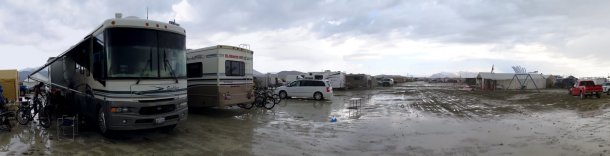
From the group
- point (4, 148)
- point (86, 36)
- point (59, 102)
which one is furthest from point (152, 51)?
point (59, 102)

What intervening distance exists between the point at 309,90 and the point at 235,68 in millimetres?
11055

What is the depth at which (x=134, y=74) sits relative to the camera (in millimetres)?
8508

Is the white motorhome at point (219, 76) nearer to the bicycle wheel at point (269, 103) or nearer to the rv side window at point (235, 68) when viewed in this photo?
the rv side window at point (235, 68)

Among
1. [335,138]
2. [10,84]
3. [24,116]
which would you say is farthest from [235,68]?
[10,84]

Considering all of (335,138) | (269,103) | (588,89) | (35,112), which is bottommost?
(335,138)

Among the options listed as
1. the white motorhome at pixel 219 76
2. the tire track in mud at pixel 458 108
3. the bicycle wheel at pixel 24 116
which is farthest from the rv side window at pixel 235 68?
the tire track in mud at pixel 458 108

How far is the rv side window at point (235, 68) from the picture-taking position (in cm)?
1398

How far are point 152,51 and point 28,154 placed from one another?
3069 mm

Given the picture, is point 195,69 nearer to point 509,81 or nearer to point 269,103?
point 269,103

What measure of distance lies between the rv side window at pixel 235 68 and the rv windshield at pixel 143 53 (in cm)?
457

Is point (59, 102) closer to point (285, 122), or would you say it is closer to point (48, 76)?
point (48, 76)

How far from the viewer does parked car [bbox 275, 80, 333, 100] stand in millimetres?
24609

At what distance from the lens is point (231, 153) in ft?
26.3

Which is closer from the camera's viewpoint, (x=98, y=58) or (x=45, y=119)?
(x=98, y=58)
